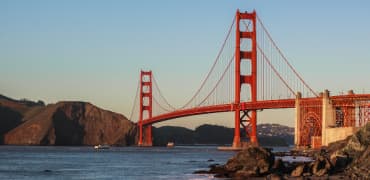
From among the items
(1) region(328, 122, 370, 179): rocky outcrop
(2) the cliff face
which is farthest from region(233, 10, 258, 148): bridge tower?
(2) the cliff face

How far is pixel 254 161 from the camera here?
181 ft

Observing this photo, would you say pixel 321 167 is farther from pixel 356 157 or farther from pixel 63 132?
pixel 63 132

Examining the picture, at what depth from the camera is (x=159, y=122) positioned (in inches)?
5192

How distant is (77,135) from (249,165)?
480ft

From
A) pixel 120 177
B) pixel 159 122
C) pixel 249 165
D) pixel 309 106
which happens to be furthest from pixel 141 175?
pixel 159 122

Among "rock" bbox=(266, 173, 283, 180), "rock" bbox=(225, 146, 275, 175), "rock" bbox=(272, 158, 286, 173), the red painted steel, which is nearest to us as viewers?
"rock" bbox=(266, 173, 283, 180)

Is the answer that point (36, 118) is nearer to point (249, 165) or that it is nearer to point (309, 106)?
point (309, 106)

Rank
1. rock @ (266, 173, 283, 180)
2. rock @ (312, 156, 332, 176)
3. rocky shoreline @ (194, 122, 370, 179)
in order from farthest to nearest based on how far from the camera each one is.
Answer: rock @ (312, 156, 332, 176) → rocky shoreline @ (194, 122, 370, 179) → rock @ (266, 173, 283, 180)

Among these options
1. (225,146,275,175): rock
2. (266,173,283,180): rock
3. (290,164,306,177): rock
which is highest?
(225,146,275,175): rock

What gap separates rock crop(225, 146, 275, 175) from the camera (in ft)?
178

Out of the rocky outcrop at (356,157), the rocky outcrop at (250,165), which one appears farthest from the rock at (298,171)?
the rocky outcrop at (356,157)

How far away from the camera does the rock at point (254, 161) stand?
54.3m

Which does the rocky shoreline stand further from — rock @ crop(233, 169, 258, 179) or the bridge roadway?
the bridge roadway

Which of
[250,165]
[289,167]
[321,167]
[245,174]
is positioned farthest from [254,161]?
[321,167]
